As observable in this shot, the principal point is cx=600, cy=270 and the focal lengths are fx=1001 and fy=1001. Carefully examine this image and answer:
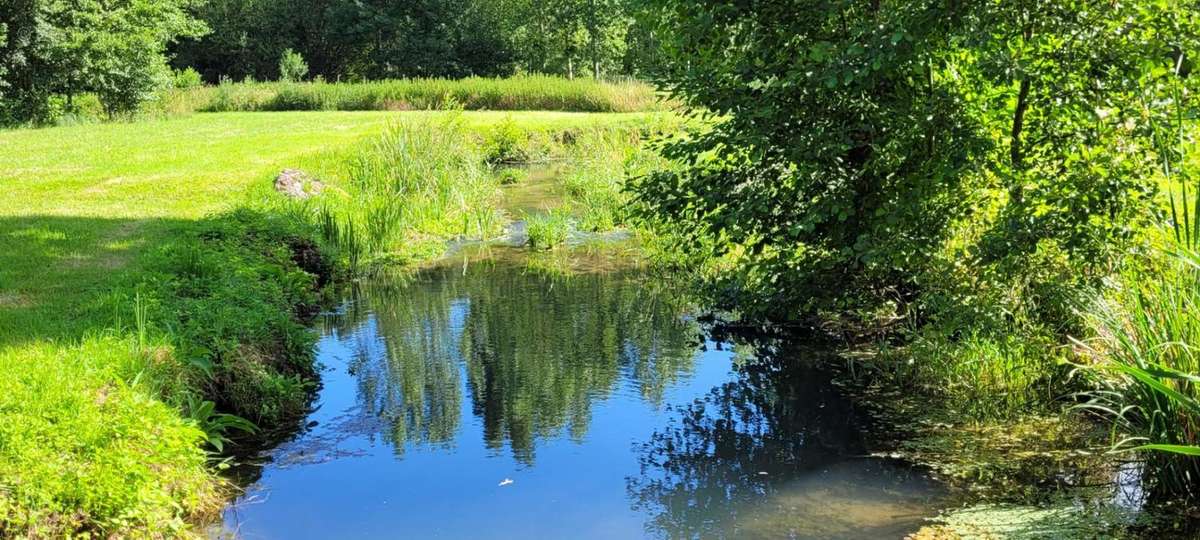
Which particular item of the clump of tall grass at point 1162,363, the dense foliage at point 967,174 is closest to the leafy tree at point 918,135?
the dense foliage at point 967,174

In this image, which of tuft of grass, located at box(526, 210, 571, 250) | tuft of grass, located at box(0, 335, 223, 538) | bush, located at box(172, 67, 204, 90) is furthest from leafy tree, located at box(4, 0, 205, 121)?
tuft of grass, located at box(0, 335, 223, 538)

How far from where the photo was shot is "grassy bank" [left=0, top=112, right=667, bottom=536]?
16.8ft

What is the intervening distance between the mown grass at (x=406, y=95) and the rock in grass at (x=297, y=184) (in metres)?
17.4

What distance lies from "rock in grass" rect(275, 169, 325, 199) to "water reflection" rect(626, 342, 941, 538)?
314 inches

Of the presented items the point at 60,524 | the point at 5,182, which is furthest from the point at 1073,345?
the point at 5,182

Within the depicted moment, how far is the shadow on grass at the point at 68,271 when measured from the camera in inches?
277

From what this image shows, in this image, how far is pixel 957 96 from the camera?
7324mm

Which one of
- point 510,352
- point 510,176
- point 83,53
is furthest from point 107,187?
point 83,53

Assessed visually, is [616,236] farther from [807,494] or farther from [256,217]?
[807,494]

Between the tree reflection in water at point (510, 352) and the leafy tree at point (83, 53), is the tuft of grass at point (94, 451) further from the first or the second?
the leafy tree at point (83, 53)

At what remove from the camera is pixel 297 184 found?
1430 cm

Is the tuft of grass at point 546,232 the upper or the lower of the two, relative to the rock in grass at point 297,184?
lower

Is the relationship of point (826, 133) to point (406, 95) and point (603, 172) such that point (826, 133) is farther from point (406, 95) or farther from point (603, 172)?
point (406, 95)

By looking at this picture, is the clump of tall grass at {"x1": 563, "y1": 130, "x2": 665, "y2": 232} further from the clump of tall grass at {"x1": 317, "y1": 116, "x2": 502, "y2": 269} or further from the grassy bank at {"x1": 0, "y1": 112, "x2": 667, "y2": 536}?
the grassy bank at {"x1": 0, "y1": 112, "x2": 667, "y2": 536}
